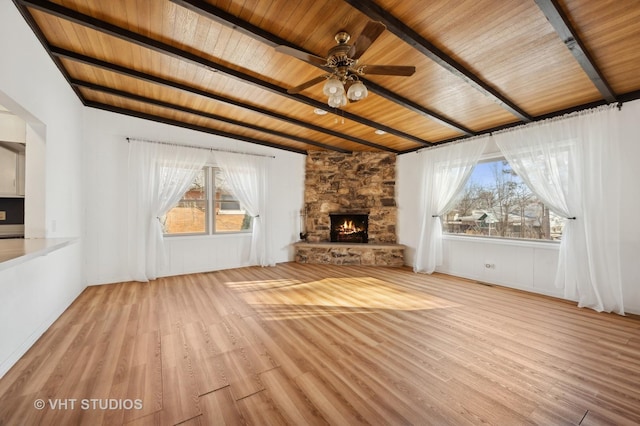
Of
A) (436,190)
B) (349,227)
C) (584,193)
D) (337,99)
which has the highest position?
(337,99)

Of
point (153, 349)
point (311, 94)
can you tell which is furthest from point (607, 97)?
point (153, 349)

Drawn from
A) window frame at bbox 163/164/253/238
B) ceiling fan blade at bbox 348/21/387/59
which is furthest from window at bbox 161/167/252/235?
ceiling fan blade at bbox 348/21/387/59

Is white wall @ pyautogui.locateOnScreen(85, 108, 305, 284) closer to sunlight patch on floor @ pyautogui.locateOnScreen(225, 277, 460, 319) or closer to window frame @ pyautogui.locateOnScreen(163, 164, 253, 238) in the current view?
window frame @ pyautogui.locateOnScreen(163, 164, 253, 238)

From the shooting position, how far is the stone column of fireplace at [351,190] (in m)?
6.20

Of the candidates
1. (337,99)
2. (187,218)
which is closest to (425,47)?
(337,99)

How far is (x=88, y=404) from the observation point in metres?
1.62

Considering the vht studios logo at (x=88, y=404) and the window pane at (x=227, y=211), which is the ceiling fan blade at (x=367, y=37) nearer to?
the vht studios logo at (x=88, y=404)

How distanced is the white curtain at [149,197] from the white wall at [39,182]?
0.75 m

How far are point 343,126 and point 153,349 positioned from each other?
4.23 metres

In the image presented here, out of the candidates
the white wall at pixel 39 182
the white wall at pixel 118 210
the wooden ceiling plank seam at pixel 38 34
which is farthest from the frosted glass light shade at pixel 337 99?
the white wall at pixel 118 210

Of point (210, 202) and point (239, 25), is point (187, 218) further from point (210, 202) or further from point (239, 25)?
point (239, 25)

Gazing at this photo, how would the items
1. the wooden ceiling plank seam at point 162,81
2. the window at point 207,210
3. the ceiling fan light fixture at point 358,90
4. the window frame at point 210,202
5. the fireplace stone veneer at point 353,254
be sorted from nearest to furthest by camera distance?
1. the ceiling fan light fixture at point 358,90
2. the wooden ceiling plank seam at point 162,81
3. the window at point 207,210
4. the window frame at point 210,202
5. the fireplace stone veneer at point 353,254

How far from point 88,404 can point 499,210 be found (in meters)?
5.73

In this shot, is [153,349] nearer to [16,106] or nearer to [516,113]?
[16,106]
